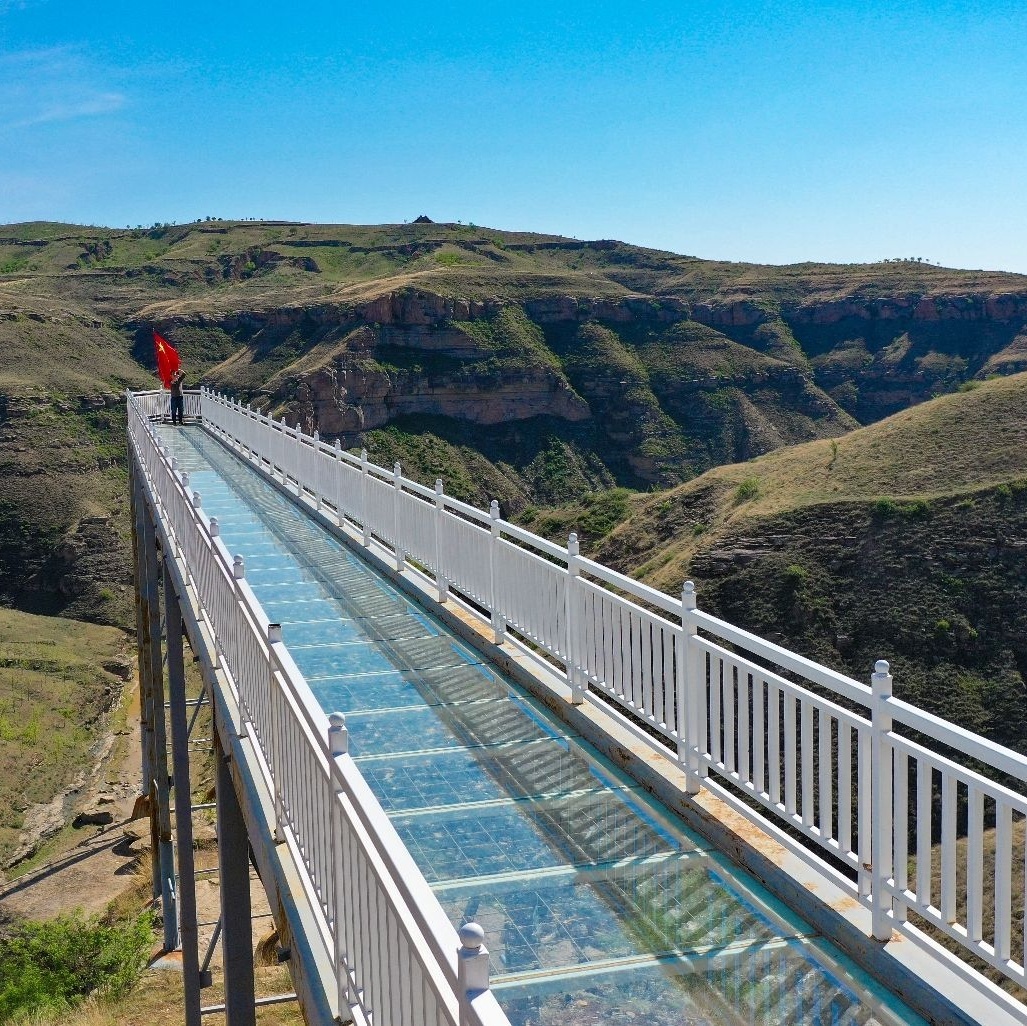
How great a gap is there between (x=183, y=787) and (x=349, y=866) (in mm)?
11323

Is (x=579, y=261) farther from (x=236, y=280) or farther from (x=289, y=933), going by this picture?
(x=289, y=933)

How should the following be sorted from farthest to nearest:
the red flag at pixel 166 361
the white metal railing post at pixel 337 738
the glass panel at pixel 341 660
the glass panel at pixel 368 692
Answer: the red flag at pixel 166 361 < the glass panel at pixel 341 660 < the glass panel at pixel 368 692 < the white metal railing post at pixel 337 738

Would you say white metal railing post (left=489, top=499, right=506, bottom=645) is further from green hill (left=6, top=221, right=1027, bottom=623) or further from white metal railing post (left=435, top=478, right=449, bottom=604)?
green hill (left=6, top=221, right=1027, bottom=623)

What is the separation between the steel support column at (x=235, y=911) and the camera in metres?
7.82

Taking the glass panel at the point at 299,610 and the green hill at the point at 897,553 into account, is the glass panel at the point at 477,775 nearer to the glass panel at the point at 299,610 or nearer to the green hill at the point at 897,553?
the glass panel at the point at 299,610

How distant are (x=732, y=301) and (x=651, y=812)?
280 feet

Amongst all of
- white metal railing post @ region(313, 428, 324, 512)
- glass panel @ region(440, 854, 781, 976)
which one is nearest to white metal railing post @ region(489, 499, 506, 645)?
glass panel @ region(440, 854, 781, 976)

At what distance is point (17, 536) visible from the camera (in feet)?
173

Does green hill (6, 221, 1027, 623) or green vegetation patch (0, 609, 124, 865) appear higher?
green hill (6, 221, 1027, 623)

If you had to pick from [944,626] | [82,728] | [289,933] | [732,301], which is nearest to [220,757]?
[289,933]

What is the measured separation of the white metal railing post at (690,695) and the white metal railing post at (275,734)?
215cm

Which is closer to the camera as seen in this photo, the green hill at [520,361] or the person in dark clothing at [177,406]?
the person in dark clothing at [177,406]

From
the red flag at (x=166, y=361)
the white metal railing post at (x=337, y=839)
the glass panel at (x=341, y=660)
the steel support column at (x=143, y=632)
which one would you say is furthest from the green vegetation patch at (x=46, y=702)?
the white metal railing post at (x=337, y=839)

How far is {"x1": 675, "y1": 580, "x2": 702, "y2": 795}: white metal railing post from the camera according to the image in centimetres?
622
